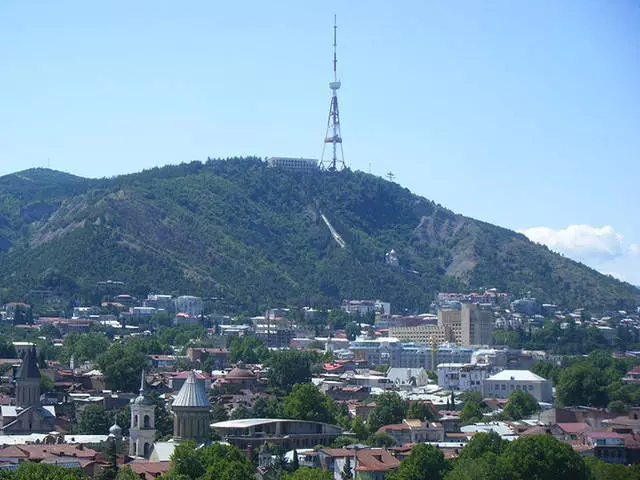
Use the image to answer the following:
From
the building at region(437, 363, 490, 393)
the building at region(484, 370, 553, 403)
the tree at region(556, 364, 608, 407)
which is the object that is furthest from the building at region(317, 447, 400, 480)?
the building at region(437, 363, 490, 393)

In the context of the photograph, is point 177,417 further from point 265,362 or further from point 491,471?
point 265,362

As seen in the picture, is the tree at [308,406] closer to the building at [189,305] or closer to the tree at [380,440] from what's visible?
the tree at [380,440]

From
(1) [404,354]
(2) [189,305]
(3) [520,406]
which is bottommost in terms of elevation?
(3) [520,406]

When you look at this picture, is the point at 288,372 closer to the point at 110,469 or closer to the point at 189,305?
the point at 110,469

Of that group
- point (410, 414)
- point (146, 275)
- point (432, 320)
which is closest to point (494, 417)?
point (410, 414)

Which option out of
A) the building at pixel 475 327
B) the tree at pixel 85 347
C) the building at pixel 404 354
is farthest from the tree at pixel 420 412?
the building at pixel 475 327

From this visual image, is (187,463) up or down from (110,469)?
up

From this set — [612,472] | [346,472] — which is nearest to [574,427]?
[612,472]

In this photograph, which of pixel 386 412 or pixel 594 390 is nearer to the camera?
pixel 386 412
